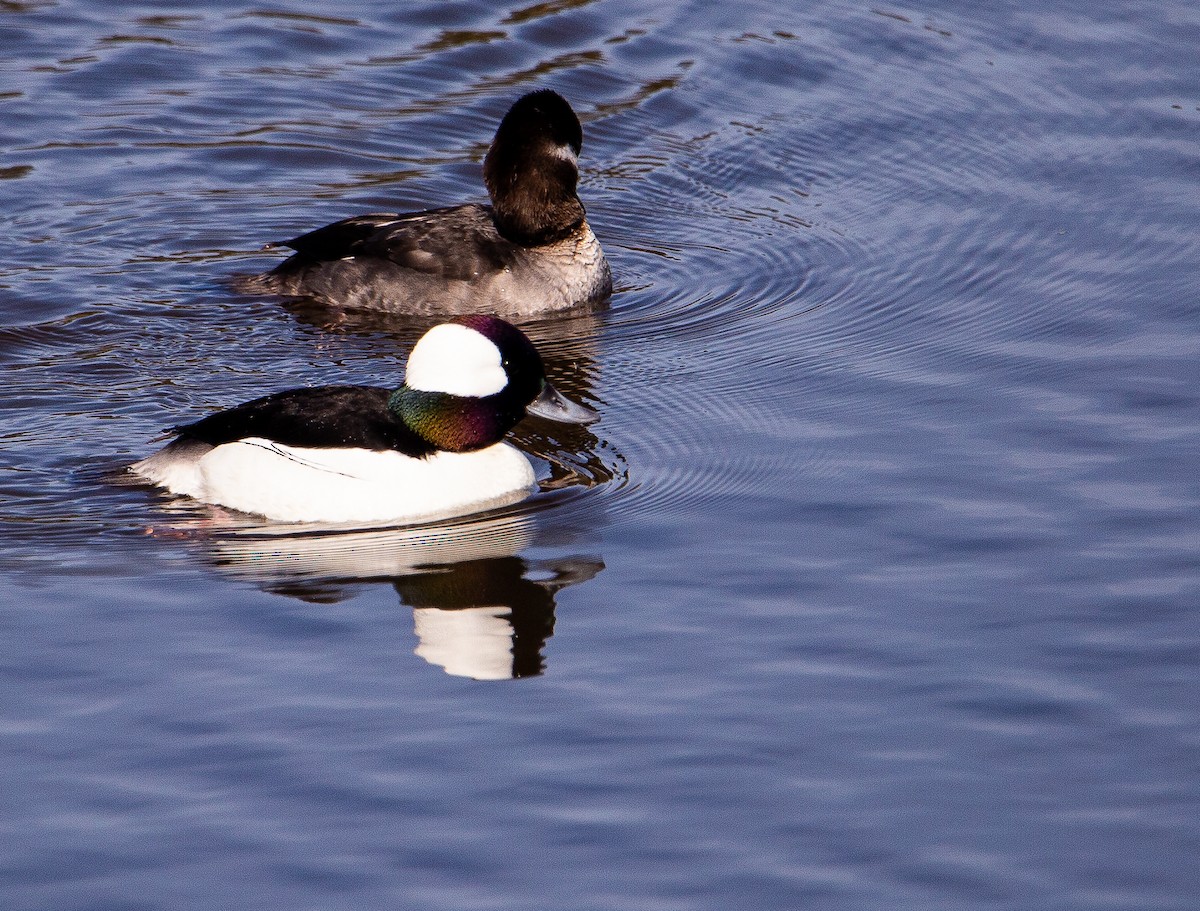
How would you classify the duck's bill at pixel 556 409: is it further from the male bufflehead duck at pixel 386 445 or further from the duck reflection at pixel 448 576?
the duck reflection at pixel 448 576

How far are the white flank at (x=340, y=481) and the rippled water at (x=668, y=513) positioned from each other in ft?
0.54

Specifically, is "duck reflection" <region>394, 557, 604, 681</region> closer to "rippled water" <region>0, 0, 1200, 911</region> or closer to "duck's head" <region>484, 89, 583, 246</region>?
"rippled water" <region>0, 0, 1200, 911</region>

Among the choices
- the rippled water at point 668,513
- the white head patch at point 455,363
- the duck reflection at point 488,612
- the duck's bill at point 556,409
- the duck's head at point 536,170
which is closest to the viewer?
the rippled water at point 668,513

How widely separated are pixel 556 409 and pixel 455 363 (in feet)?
2.01

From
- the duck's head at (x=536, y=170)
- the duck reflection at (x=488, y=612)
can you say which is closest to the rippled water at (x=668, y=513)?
the duck reflection at (x=488, y=612)

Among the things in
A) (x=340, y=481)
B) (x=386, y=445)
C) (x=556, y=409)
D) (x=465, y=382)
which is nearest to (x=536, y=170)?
(x=556, y=409)

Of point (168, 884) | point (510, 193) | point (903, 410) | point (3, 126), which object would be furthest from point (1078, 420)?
point (3, 126)

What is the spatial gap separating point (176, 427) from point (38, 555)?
1270 mm

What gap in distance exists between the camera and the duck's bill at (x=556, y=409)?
27.7 ft

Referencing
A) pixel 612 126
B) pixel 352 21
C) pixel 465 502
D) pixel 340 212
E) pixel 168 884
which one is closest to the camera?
pixel 168 884

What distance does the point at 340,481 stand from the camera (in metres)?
7.99

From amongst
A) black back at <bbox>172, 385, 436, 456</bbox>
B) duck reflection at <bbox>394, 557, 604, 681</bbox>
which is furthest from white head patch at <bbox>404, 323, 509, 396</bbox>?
duck reflection at <bbox>394, 557, 604, 681</bbox>

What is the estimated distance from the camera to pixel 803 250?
11711 mm

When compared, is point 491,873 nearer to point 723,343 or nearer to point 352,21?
point 723,343
